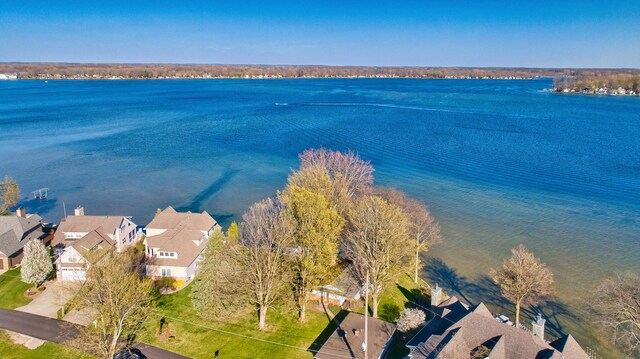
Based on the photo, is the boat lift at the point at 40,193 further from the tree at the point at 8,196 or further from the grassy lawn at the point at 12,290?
the grassy lawn at the point at 12,290

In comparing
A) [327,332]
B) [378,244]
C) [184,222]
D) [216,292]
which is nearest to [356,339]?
[327,332]

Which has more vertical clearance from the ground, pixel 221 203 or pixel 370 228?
pixel 370 228

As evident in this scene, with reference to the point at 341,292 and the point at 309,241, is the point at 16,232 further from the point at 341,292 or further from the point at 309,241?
the point at 341,292

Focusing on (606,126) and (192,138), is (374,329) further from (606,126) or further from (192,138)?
(606,126)

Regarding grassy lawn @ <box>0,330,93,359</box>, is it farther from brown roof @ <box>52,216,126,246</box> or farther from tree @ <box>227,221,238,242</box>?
brown roof @ <box>52,216,126,246</box>

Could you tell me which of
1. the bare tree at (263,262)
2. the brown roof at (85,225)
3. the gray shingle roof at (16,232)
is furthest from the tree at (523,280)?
the gray shingle roof at (16,232)

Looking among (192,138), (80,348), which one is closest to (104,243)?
(80,348)
